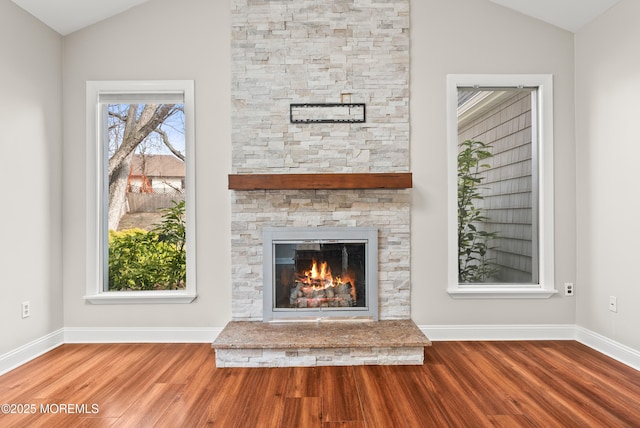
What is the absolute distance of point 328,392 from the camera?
7.77ft

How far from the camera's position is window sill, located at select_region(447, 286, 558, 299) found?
3334mm

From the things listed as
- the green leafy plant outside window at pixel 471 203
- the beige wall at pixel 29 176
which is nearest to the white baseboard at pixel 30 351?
the beige wall at pixel 29 176

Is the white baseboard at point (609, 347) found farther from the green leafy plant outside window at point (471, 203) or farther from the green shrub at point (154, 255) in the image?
the green shrub at point (154, 255)

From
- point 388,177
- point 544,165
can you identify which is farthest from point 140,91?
point 544,165

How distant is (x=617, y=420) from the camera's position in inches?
80.3

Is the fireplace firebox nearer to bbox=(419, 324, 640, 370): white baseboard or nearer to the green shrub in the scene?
bbox=(419, 324, 640, 370): white baseboard

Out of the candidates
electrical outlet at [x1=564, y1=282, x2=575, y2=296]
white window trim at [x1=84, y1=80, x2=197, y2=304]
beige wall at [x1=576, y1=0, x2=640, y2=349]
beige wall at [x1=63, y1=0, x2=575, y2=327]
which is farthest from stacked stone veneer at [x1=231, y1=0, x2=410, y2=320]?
beige wall at [x1=576, y1=0, x2=640, y2=349]

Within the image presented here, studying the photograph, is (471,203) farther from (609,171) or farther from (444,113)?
(609,171)

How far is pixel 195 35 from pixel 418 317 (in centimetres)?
299

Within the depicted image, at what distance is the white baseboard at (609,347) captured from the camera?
275 cm

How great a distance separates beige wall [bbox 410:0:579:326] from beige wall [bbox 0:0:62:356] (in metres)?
2.91

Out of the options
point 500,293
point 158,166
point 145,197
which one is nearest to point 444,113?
point 500,293

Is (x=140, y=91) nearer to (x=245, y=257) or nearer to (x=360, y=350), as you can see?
(x=245, y=257)

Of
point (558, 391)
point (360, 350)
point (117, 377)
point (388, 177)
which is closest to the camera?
point (558, 391)
